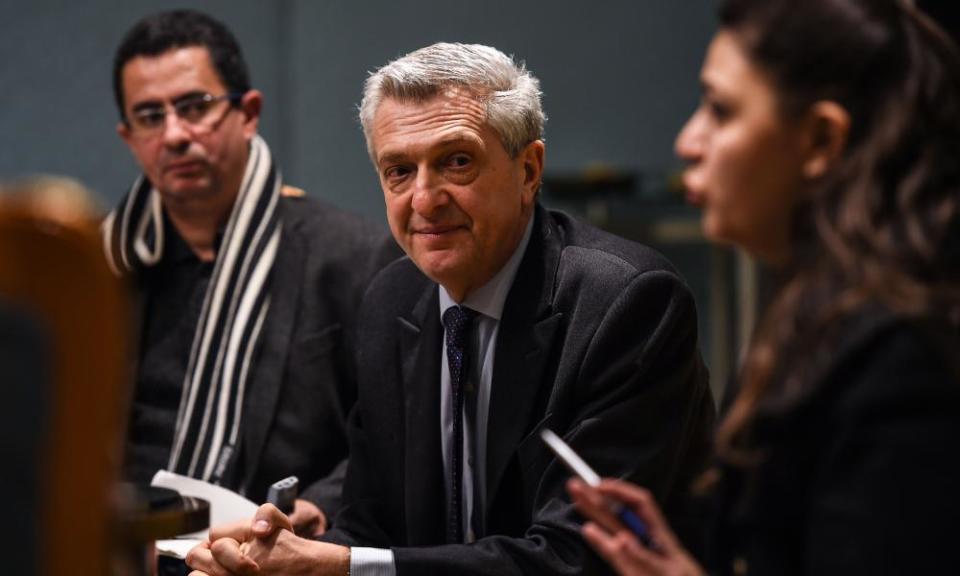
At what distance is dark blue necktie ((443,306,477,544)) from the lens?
218cm

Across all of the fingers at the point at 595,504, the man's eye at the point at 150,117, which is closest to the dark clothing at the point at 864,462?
the fingers at the point at 595,504

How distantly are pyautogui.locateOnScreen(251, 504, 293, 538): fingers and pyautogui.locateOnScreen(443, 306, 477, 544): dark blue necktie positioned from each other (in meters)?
0.32

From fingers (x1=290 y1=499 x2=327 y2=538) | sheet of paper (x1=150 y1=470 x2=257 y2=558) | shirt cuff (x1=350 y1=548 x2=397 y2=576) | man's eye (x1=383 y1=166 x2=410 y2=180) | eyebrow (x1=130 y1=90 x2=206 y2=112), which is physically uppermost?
eyebrow (x1=130 y1=90 x2=206 y2=112)

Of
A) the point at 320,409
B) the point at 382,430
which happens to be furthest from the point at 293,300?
the point at 382,430

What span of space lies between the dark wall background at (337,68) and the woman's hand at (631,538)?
2.87 meters

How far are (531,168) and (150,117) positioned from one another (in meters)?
1.21

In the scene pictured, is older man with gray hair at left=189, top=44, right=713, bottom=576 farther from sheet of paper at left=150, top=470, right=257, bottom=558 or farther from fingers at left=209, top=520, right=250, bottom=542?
sheet of paper at left=150, top=470, right=257, bottom=558

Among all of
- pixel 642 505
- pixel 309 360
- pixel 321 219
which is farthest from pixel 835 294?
pixel 321 219

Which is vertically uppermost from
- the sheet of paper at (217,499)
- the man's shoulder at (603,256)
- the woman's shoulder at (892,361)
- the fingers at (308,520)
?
the woman's shoulder at (892,361)

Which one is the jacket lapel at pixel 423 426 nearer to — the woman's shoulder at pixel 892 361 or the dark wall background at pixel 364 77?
the woman's shoulder at pixel 892 361

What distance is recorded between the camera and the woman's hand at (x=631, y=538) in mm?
1265

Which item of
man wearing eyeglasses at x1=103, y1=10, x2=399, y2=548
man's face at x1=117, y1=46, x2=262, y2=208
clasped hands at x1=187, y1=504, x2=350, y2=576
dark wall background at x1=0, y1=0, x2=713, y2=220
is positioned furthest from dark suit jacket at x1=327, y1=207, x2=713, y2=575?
dark wall background at x1=0, y1=0, x2=713, y2=220

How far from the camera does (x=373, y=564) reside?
6.47 feet

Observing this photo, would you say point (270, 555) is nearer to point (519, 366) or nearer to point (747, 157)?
point (519, 366)
